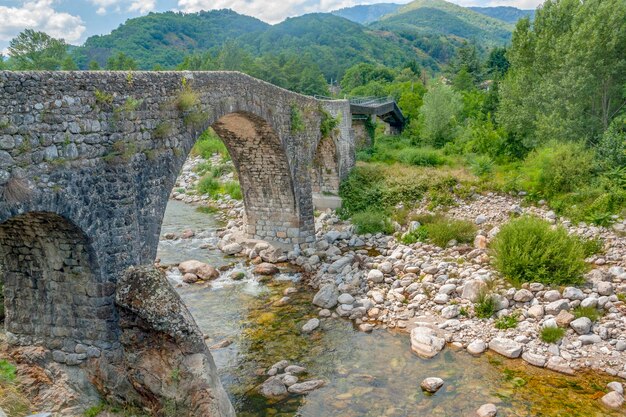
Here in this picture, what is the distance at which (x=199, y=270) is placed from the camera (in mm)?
14570

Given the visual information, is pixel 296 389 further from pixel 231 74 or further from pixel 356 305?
pixel 231 74

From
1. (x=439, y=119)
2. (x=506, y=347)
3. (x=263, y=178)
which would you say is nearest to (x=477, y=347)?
(x=506, y=347)

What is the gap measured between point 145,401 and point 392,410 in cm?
405

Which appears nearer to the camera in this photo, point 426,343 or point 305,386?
point 305,386

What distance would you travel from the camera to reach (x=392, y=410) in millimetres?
8492

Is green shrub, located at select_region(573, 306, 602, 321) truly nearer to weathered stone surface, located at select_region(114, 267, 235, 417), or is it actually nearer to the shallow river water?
the shallow river water

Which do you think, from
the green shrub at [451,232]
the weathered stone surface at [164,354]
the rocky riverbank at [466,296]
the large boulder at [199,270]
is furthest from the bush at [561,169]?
the weathered stone surface at [164,354]

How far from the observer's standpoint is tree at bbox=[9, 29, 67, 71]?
42094mm

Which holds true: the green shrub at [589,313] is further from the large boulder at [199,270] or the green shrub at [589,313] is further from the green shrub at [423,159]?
the green shrub at [423,159]

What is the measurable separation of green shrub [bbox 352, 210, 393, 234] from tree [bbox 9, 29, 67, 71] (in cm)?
3567

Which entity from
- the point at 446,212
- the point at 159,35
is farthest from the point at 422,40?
the point at 446,212

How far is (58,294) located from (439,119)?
2536 cm

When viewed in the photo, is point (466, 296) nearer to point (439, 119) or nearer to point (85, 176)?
point (85, 176)

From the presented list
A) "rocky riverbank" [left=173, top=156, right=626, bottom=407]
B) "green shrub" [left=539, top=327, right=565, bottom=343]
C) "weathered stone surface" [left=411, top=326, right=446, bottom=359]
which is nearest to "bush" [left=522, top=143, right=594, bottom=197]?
"rocky riverbank" [left=173, top=156, right=626, bottom=407]
